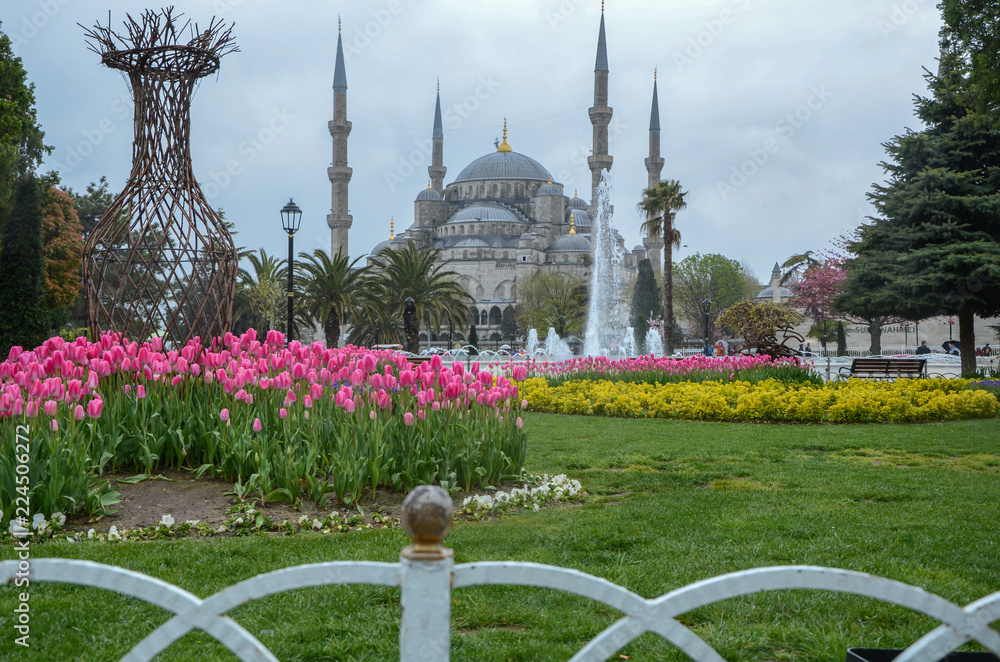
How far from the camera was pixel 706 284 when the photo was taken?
5859 cm

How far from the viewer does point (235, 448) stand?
536 cm

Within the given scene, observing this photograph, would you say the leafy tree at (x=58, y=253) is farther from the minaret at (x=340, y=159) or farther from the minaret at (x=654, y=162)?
the minaret at (x=654, y=162)

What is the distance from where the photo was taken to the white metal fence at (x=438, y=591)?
139cm

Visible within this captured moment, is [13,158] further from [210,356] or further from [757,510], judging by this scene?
[757,510]

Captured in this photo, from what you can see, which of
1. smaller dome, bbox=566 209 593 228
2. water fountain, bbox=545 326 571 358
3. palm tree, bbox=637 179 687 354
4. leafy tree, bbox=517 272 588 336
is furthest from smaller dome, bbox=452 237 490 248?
palm tree, bbox=637 179 687 354

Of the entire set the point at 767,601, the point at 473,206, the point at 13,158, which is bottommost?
the point at 767,601

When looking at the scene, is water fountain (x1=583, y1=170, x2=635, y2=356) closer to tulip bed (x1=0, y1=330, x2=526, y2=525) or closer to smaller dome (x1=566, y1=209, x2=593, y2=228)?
smaller dome (x1=566, y1=209, x2=593, y2=228)

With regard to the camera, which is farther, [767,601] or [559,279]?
[559,279]

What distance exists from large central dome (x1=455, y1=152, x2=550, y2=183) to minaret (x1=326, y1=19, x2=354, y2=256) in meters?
31.3

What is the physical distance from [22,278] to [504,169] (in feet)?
226

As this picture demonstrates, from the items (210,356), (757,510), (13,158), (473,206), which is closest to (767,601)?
(757,510)

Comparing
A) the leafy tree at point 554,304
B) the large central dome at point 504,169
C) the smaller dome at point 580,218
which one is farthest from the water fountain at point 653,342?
the large central dome at point 504,169

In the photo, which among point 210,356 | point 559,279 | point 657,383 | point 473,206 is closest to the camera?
point 210,356

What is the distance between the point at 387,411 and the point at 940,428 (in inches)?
320
